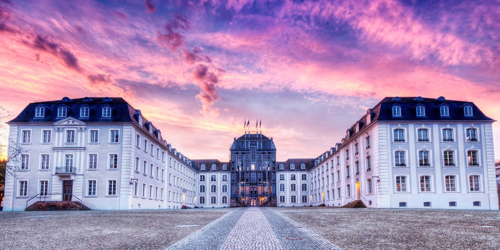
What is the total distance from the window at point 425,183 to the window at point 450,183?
1686 mm

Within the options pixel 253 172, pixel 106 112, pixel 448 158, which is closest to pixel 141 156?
pixel 106 112

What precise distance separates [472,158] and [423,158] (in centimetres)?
489

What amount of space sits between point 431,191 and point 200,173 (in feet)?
194

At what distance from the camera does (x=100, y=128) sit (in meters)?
38.9

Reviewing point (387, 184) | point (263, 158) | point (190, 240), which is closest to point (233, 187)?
point (263, 158)

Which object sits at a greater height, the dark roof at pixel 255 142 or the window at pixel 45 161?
the dark roof at pixel 255 142

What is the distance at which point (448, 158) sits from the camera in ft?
123

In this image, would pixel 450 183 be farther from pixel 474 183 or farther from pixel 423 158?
pixel 423 158

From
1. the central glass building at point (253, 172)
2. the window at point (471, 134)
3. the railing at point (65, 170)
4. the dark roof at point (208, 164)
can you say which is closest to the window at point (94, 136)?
the railing at point (65, 170)

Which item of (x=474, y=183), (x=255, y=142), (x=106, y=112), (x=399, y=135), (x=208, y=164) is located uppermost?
(x=255, y=142)

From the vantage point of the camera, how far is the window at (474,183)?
36.9 m

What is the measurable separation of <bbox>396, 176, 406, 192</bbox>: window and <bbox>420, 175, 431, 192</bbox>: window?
1.65 metres

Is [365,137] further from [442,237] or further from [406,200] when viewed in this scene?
[442,237]

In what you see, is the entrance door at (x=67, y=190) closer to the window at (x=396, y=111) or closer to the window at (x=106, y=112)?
the window at (x=106, y=112)
